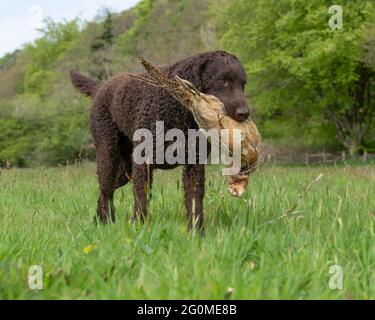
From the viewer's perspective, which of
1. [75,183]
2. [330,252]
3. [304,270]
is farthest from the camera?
[75,183]

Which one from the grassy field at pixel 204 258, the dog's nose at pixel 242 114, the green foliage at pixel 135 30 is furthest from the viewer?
the green foliage at pixel 135 30

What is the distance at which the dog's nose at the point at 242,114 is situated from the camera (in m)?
3.75

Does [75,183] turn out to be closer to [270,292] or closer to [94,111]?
[94,111]

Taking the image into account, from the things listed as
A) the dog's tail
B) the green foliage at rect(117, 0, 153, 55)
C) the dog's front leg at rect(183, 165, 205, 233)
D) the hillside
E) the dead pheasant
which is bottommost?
the dog's front leg at rect(183, 165, 205, 233)

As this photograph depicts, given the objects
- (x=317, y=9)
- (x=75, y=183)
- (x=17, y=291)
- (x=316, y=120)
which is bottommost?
(x=17, y=291)

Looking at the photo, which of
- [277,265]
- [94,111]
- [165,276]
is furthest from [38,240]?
[94,111]

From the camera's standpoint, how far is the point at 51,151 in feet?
104

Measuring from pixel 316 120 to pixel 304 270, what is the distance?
25.0m

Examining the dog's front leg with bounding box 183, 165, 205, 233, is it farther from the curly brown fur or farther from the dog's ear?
the dog's ear

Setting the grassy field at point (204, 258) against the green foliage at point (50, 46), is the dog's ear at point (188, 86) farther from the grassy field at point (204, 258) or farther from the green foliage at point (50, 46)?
the green foliage at point (50, 46)

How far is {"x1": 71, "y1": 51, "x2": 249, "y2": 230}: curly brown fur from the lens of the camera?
4.03 metres

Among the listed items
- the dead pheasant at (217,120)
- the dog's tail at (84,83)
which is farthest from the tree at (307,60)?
the dead pheasant at (217,120)

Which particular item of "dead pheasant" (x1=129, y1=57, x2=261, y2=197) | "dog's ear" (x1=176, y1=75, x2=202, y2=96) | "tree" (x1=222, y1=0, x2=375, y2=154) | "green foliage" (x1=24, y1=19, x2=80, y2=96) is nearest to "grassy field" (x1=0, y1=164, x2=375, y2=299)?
"dead pheasant" (x1=129, y1=57, x2=261, y2=197)

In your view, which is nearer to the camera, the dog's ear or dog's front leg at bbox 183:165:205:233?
the dog's ear
